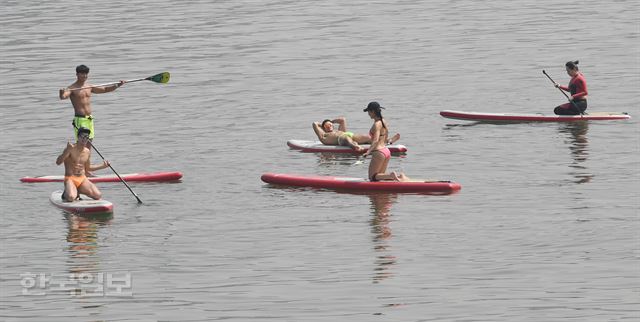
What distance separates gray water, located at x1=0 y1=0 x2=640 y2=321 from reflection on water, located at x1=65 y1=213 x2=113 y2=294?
0.07 metres

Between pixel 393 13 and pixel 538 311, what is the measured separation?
57.2 m

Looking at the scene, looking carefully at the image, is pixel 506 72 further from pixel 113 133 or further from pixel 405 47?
pixel 113 133

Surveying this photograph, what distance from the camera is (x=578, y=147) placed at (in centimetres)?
3594

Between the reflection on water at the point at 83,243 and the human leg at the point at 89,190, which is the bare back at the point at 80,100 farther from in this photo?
the reflection on water at the point at 83,243

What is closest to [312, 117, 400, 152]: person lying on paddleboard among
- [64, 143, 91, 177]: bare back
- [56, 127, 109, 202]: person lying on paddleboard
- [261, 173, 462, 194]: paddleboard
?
[261, 173, 462, 194]: paddleboard

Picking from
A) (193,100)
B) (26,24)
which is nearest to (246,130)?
(193,100)

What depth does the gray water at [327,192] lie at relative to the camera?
73.9 feet

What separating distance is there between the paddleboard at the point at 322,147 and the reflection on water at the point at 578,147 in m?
4.18

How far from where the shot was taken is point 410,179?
1192 inches

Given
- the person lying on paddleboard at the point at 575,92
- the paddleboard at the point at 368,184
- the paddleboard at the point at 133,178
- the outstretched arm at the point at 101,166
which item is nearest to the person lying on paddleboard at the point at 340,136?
the paddleboard at the point at 368,184

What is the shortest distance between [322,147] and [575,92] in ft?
25.9

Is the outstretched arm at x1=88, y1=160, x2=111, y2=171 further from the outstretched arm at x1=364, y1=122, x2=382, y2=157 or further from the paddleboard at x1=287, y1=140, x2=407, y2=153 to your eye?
the paddleboard at x1=287, y1=140, x2=407, y2=153

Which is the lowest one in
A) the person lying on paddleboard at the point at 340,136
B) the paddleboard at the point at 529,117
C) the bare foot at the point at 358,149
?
the paddleboard at the point at 529,117

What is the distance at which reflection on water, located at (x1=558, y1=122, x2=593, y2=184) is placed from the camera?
3234cm
